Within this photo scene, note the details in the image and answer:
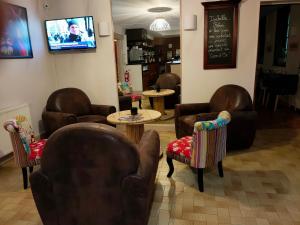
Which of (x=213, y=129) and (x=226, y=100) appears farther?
(x=226, y=100)

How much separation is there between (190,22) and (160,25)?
96 centimetres

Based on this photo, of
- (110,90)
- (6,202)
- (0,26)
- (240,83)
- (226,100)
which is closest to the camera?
(6,202)

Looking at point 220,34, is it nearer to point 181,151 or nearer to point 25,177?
point 181,151

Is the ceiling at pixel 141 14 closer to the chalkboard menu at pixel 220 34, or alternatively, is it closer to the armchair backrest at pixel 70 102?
the chalkboard menu at pixel 220 34

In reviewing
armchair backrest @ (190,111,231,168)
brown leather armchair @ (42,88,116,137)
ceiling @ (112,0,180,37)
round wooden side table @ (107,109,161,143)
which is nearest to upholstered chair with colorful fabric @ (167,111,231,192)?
armchair backrest @ (190,111,231,168)

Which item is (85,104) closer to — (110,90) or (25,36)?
(110,90)

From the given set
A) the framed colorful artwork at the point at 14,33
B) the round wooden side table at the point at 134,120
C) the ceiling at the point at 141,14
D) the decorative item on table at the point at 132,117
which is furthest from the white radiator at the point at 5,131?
the ceiling at the point at 141,14

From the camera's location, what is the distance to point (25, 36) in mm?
3438

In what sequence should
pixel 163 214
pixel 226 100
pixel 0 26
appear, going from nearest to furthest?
pixel 163 214, pixel 0 26, pixel 226 100

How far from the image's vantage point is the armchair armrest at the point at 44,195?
1406mm

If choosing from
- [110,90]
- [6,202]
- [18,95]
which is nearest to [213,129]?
[6,202]

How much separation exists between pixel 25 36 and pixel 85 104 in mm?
1375

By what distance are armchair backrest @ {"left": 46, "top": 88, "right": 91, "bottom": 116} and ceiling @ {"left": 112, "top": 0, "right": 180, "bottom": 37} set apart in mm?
1471

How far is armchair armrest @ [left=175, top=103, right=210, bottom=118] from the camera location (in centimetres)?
345
